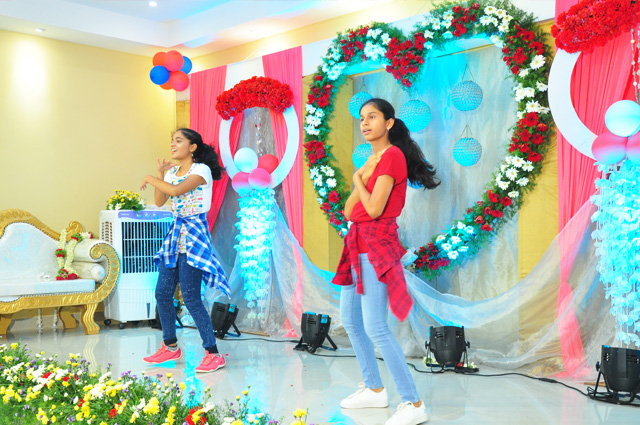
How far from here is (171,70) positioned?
6.82 metres

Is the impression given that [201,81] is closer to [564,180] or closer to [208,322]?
[208,322]

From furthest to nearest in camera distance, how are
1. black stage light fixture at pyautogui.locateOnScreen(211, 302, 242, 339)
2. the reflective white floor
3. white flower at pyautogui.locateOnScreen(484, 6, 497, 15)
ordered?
black stage light fixture at pyautogui.locateOnScreen(211, 302, 242, 339)
white flower at pyautogui.locateOnScreen(484, 6, 497, 15)
the reflective white floor

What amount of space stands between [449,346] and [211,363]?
1.52 meters

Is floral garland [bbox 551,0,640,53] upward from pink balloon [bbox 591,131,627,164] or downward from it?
upward

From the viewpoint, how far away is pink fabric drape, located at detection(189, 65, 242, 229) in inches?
253

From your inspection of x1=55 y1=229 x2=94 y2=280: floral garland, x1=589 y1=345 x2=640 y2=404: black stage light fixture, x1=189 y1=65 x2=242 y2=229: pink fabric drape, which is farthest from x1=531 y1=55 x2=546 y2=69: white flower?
x1=55 y1=229 x2=94 y2=280: floral garland

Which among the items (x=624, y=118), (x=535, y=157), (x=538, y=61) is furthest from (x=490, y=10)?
(x=624, y=118)

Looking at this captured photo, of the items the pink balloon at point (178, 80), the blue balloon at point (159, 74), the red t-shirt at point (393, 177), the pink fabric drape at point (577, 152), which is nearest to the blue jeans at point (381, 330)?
the red t-shirt at point (393, 177)

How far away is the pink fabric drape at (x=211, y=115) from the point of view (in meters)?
6.43

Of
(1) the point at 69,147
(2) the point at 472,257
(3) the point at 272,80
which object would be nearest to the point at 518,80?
(2) the point at 472,257

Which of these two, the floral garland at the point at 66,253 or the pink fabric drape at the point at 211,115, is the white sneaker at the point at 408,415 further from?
the floral garland at the point at 66,253

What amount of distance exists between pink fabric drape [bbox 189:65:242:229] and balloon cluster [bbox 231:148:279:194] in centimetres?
56

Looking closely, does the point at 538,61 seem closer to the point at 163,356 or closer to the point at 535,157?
the point at 535,157

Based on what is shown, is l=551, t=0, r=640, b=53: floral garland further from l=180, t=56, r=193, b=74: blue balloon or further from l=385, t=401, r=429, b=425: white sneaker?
l=180, t=56, r=193, b=74: blue balloon
